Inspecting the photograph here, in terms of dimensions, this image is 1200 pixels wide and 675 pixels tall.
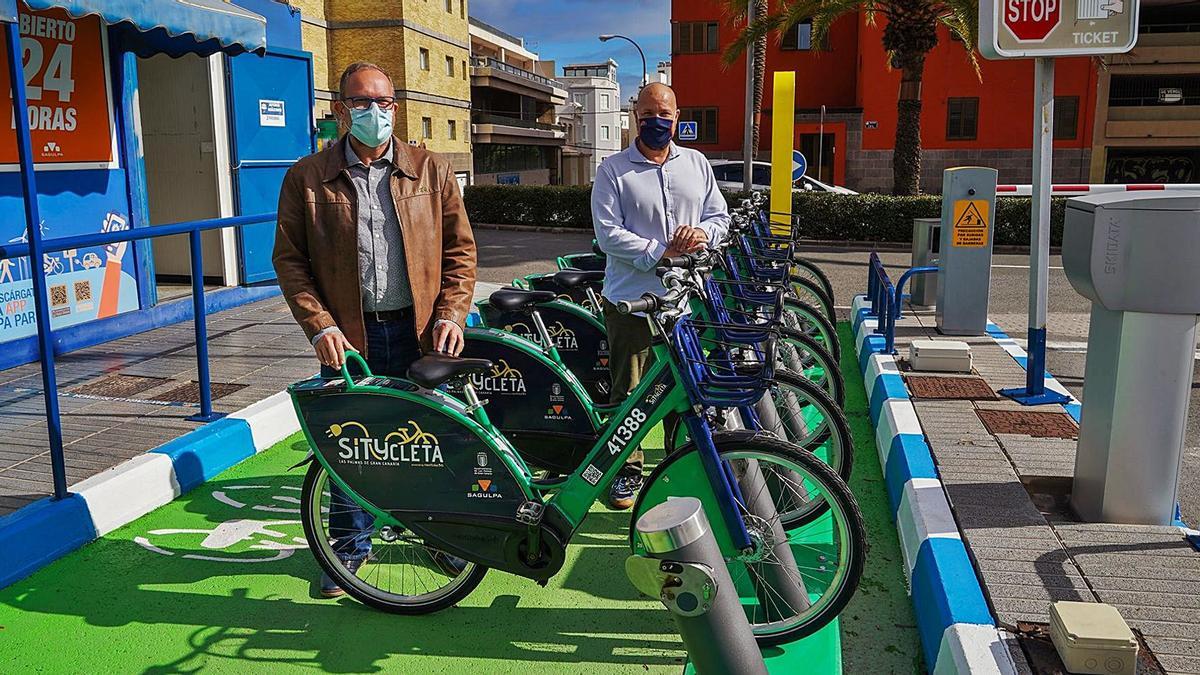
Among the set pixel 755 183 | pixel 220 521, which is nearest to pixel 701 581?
pixel 220 521

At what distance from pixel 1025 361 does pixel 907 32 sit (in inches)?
551

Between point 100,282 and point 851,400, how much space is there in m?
6.31

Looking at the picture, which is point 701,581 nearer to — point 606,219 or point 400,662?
point 400,662

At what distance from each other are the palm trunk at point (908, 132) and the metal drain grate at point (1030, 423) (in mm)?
15521

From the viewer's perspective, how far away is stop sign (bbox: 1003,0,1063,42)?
5375mm

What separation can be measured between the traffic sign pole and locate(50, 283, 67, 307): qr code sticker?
23.4ft

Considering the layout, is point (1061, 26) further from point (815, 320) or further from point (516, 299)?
point (516, 299)

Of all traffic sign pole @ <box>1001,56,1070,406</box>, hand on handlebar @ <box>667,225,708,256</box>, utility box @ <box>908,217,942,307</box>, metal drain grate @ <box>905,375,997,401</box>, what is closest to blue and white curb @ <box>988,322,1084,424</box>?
traffic sign pole @ <box>1001,56,1070,406</box>

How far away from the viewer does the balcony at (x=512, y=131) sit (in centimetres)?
5897

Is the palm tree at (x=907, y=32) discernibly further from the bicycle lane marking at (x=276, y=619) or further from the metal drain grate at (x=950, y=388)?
the bicycle lane marking at (x=276, y=619)

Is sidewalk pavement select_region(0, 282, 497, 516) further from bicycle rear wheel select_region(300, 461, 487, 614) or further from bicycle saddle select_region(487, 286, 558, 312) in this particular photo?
bicycle saddle select_region(487, 286, 558, 312)

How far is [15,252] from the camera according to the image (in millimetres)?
4289

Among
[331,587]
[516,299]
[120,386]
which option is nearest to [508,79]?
[120,386]

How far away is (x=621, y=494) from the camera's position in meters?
→ 4.87
